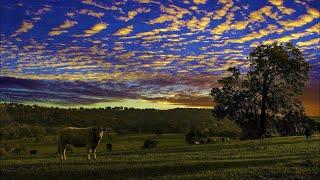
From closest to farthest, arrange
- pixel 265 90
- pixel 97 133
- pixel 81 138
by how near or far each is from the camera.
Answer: pixel 97 133 → pixel 81 138 → pixel 265 90

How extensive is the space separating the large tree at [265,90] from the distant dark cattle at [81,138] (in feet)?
141

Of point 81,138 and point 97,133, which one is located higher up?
point 97,133

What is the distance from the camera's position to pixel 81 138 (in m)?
36.4

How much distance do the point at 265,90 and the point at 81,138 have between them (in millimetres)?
45315

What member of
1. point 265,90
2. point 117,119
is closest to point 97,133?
point 265,90

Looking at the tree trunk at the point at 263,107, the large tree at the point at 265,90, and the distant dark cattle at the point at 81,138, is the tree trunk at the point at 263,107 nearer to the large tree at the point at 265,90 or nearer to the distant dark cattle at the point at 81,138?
the large tree at the point at 265,90

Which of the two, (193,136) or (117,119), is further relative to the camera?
(117,119)

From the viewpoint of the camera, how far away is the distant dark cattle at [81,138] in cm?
3562

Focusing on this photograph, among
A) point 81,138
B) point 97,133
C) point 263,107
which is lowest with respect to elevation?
point 81,138

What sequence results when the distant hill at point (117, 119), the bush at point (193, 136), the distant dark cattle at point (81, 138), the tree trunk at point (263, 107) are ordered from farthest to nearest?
the distant hill at point (117, 119)
the bush at point (193, 136)
the tree trunk at point (263, 107)
the distant dark cattle at point (81, 138)

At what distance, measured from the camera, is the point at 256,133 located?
77.6 m

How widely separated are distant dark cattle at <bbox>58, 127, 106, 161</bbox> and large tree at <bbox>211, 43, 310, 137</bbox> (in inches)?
1697

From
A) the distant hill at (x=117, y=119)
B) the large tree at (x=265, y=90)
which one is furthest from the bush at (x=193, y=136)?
the distant hill at (x=117, y=119)

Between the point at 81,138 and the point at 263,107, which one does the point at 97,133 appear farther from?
the point at 263,107
